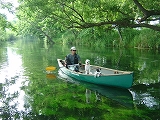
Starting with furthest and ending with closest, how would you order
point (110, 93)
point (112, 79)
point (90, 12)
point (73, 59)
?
point (90, 12), point (73, 59), point (112, 79), point (110, 93)

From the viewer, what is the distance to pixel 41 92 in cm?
1005

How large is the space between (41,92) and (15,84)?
2.33 meters

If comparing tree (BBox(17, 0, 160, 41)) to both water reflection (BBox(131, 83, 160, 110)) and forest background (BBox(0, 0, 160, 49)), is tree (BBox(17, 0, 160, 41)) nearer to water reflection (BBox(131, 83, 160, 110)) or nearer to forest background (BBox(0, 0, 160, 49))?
forest background (BBox(0, 0, 160, 49))

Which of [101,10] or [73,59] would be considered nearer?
[73,59]

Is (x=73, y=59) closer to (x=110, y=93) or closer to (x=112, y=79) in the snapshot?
(x=112, y=79)

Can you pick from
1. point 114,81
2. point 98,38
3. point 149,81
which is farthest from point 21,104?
point 98,38

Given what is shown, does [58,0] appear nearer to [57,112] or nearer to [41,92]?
[41,92]

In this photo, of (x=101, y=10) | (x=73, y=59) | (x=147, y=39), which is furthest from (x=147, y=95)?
(x=147, y=39)

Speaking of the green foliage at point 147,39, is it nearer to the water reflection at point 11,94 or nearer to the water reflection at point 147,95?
the water reflection at point 147,95

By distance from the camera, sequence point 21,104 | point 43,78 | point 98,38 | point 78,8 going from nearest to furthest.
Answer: point 21,104
point 43,78
point 78,8
point 98,38

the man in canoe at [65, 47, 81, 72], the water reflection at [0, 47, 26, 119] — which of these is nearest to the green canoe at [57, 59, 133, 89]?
the man in canoe at [65, 47, 81, 72]

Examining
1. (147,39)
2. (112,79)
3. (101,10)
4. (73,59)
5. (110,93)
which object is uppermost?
(101,10)

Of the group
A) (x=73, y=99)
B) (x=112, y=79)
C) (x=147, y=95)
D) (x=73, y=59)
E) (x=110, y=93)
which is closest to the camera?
(x=73, y=99)

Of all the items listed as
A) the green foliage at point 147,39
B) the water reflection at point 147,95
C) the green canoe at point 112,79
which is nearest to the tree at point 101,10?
the green canoe at point 112,79
